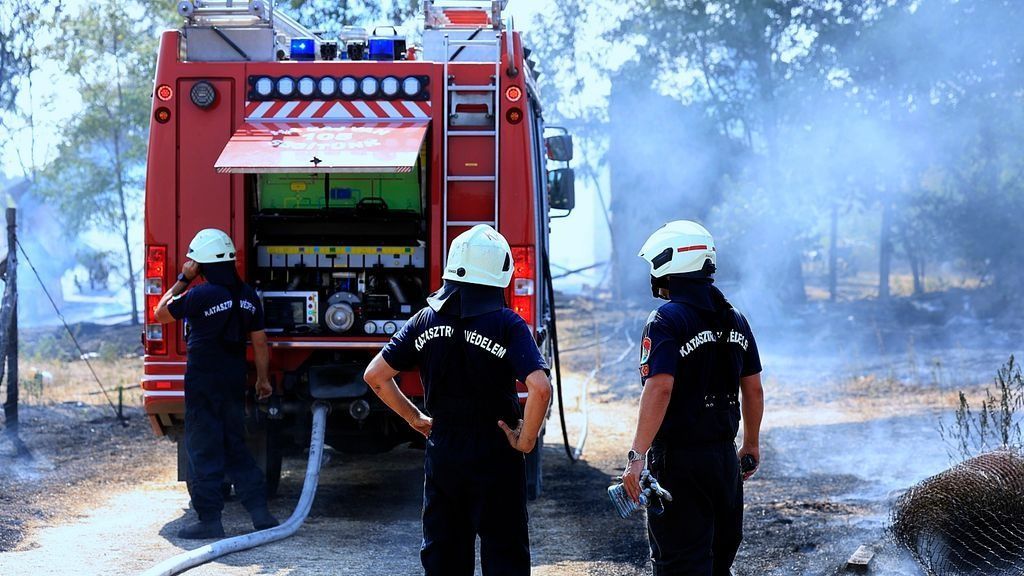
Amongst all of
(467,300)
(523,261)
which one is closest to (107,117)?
(523,261)

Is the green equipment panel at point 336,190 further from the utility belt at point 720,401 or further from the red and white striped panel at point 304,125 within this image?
the utility belt at point 720,401

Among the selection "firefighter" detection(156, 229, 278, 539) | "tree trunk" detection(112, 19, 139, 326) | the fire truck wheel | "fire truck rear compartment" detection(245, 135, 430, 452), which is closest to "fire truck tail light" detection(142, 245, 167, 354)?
"firefighter" detection(156, 229, 278, 539)

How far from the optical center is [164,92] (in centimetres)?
734

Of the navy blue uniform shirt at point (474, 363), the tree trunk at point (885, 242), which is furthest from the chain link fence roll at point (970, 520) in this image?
the tree trunk at point (885, 242)

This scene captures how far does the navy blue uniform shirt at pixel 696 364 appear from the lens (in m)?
4.43

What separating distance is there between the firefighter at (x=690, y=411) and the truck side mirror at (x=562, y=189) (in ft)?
16.4

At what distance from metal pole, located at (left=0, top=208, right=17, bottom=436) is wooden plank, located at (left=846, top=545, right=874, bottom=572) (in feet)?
22.9

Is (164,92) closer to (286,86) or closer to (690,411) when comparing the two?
(286,86)

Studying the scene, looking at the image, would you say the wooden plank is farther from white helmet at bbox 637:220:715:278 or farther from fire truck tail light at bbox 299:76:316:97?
fire truck tail light at bbox 299:76:316:97

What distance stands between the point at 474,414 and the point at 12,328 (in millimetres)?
6710

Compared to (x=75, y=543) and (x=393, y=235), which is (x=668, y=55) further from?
(x=75, y=543)

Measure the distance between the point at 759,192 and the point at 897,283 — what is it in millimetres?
8457

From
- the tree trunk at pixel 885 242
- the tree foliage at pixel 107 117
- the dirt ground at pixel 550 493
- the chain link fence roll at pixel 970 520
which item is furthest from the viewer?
the tree trunk at pixel 885 242

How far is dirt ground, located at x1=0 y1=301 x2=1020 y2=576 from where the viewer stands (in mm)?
6406
